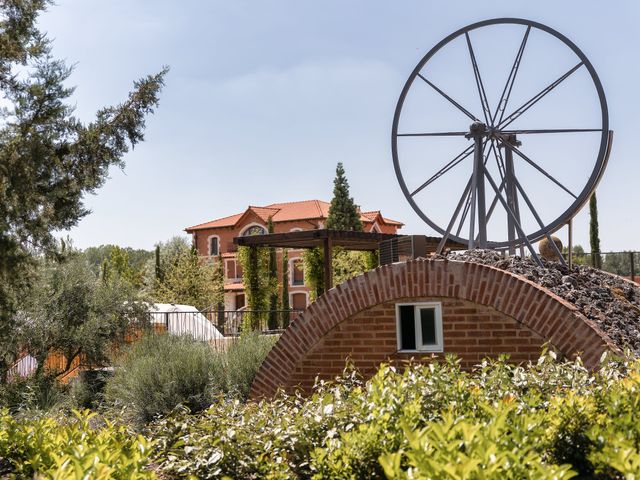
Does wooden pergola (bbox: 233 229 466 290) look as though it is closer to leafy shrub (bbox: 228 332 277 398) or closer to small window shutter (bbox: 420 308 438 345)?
leafy shrub (bbox: 228 332 277 398)

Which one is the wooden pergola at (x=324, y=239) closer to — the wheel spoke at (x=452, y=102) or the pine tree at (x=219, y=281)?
the wheel spoke at (x=452, y=102)

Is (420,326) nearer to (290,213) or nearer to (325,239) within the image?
(325,239)

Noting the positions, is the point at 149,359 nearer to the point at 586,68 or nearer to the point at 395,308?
the point at 395,308

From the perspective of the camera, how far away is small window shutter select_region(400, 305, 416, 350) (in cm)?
891

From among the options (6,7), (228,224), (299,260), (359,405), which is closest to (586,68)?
(359,405)

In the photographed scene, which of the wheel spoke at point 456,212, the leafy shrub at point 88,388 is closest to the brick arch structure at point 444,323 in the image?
the wheel spoke at point 456,212

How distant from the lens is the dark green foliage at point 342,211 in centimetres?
4981

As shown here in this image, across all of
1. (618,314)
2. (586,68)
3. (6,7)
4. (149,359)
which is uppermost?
(6,7)

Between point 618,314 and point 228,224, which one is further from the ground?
point 228,224

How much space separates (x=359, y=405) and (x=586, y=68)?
23.0 ft

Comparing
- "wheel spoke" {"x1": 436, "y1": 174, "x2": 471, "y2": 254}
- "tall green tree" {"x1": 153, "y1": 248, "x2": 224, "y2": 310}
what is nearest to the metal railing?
"wheel spoke" {"x1": 436, "y1": 174, "x2": 471, "y2": 254}

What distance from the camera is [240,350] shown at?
12.8 m

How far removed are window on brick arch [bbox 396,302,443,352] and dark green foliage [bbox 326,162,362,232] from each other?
40237 mm

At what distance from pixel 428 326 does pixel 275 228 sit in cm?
4516
